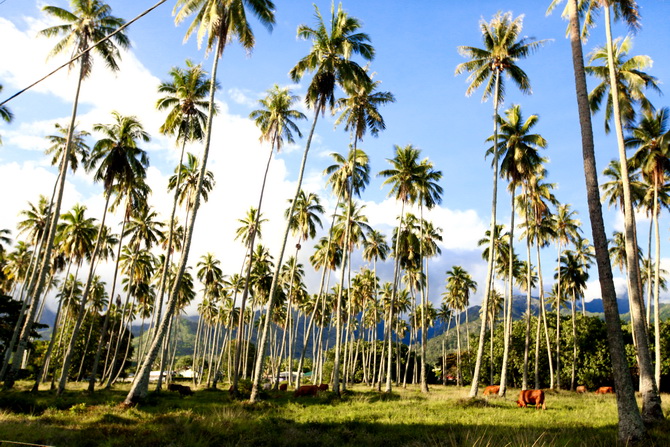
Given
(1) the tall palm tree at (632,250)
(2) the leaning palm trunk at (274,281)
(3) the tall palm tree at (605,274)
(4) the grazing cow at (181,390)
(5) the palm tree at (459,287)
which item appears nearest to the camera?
(3) the tall palm tree at (605,274)

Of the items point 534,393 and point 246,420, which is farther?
point 534,393

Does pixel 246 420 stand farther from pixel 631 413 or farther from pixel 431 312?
pixel 431 312

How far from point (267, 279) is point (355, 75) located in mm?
24734

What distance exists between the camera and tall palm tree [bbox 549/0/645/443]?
977cm

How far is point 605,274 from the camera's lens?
10.6 metres

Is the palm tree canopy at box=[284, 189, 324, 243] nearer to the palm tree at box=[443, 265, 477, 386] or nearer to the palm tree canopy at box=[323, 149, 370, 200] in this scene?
the palm tree canopy at box=[323, 149, 370, 200]

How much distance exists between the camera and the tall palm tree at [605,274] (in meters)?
9.77

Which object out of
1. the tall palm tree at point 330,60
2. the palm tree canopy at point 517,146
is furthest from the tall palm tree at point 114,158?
the palm tree canopy at point 517,146

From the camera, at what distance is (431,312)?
6175 cm

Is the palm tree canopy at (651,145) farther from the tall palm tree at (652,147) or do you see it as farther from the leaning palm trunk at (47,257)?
the leaning palm trunk at (47,257)

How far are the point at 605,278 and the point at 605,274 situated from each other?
0.11m

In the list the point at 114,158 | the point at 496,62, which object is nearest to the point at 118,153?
the point at 114,158

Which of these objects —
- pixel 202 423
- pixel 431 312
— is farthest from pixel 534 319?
pixel 202 423

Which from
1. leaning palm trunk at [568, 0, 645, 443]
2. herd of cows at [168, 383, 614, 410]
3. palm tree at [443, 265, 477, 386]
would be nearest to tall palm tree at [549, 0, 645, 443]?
leaning palm trunk at [568, 0, 645, 443]
